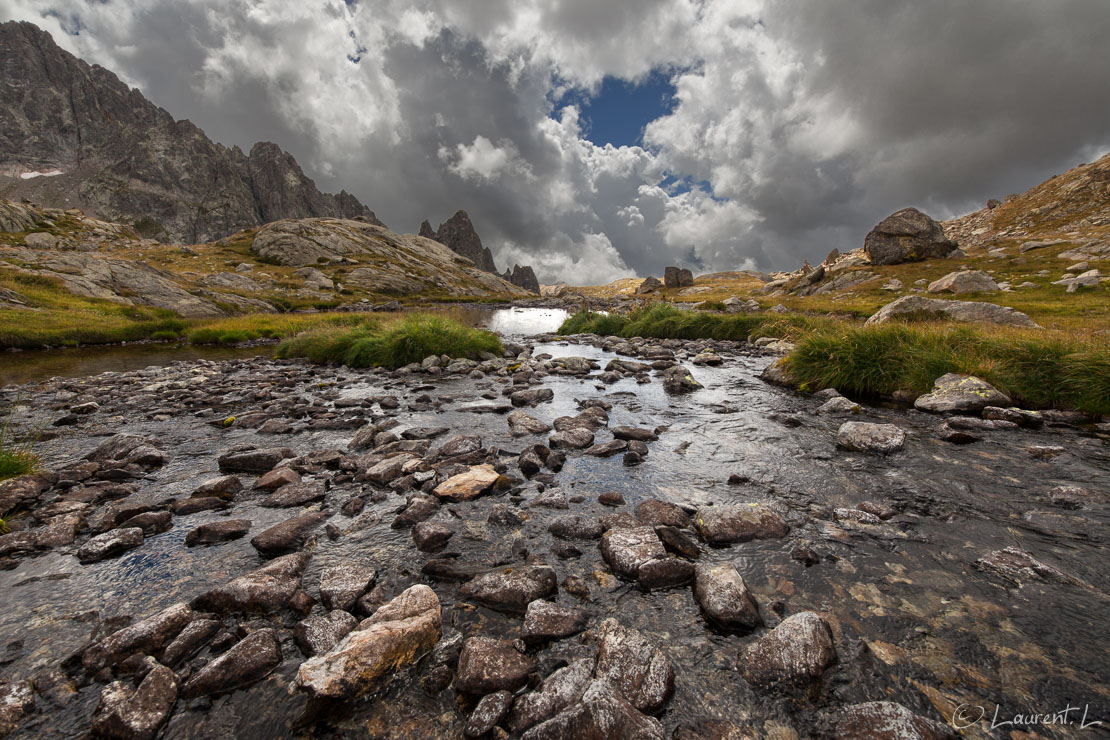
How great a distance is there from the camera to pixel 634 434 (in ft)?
27.3

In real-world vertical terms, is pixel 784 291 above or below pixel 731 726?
above

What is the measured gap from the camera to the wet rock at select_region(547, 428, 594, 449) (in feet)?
25.6

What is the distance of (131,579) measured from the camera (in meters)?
4.04

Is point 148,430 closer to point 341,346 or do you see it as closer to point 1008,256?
point 341,346

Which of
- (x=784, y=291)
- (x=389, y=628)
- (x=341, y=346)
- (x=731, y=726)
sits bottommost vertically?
(x=731, y=726)

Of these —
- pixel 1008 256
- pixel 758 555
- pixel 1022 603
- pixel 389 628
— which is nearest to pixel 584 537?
pixel 758 555

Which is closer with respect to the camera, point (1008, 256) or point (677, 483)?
point (677, 483)

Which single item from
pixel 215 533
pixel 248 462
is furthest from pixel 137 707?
pixel 248 462

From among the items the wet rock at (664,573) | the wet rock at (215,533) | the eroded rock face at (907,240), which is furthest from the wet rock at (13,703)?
the eroded rock face at (907,240)

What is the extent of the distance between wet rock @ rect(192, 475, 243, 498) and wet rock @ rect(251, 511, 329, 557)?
5.39 feet

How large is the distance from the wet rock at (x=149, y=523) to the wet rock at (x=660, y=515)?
228 inches

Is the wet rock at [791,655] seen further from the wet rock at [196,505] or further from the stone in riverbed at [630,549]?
the wet rock at [196,505]

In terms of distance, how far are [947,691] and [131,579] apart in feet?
22.9

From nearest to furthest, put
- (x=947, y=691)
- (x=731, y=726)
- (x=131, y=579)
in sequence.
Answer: (x=731, y=726), (x=947, y=691), (x=131, y=579)
